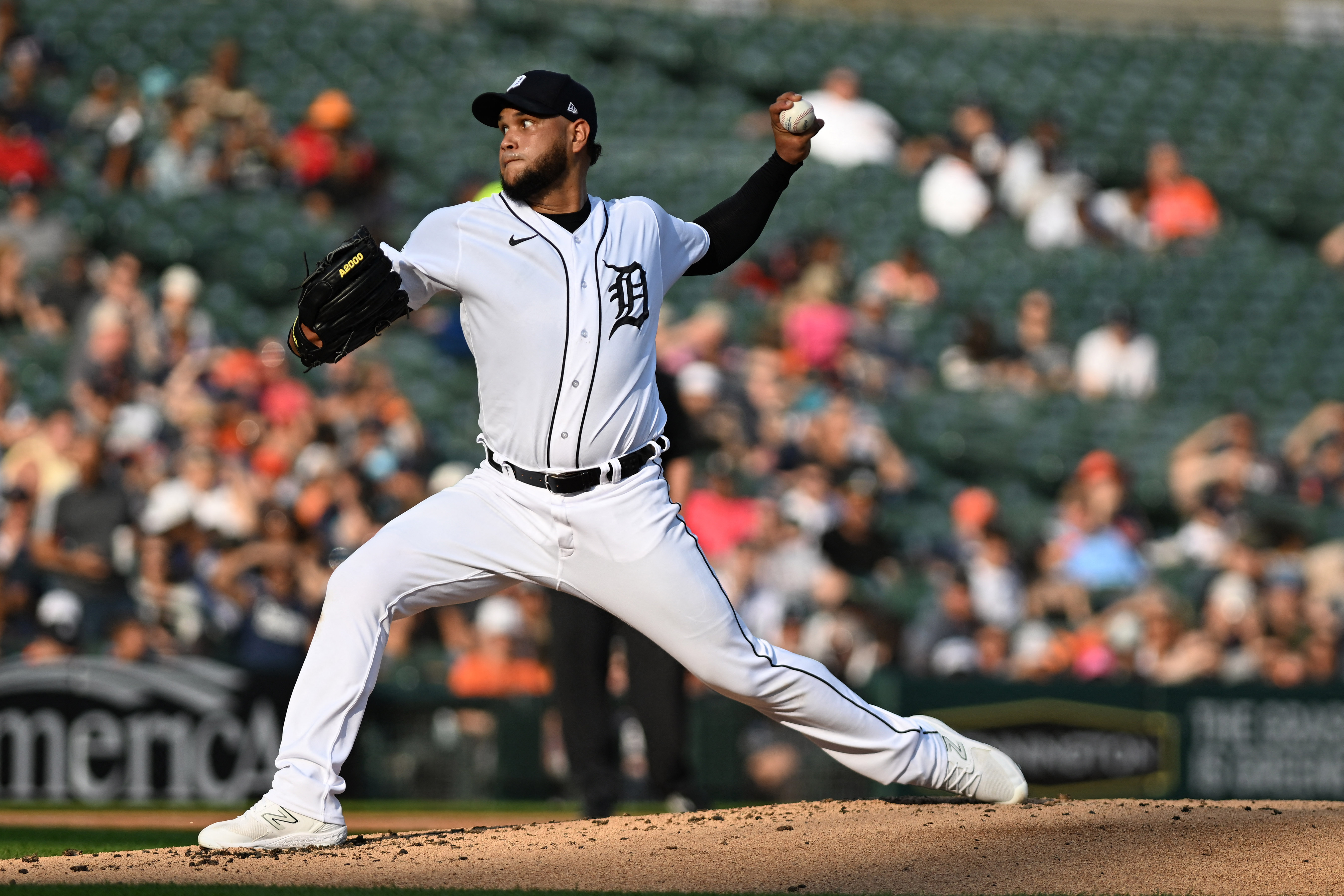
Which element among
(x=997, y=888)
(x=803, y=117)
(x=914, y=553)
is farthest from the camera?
(x=914, y=553)

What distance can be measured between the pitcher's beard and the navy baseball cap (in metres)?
0.10

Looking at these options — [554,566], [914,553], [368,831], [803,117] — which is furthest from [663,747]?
[914,553]

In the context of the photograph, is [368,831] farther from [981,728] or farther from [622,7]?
[622,7]

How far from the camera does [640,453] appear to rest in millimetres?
4473

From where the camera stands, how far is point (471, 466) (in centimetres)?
1045

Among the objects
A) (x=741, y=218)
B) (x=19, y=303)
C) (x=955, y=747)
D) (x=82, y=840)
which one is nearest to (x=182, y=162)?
(x=19, y=303)

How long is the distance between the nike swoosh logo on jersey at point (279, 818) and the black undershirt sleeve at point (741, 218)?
1732 millimetres

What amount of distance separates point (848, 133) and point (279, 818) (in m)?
11.7

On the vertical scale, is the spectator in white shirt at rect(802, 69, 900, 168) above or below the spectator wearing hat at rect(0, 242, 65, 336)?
above

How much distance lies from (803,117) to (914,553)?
647 centimetres

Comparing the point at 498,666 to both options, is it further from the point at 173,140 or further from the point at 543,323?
the point at 173,140

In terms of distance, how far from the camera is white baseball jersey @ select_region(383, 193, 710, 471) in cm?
434

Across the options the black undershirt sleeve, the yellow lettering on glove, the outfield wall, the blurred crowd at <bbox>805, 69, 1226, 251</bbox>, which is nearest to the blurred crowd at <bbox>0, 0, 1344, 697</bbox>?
the outfield wall

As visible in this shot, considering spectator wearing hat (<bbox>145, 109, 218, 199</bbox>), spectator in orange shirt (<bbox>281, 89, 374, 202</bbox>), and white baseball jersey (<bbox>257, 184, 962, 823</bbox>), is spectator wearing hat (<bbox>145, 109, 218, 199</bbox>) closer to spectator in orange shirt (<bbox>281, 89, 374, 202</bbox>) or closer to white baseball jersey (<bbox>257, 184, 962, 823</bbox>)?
spectator in orange shirt (<bbox>281, 89, 374, 202</bbox>)
